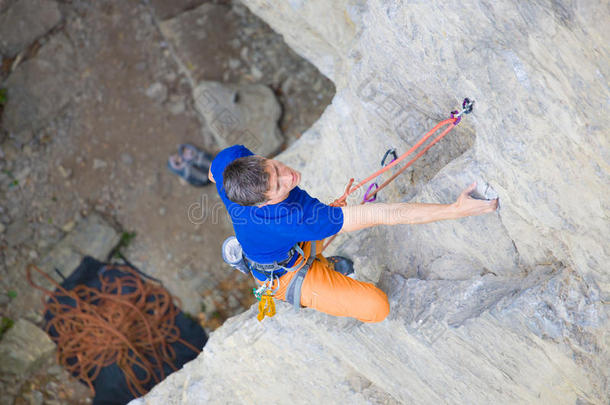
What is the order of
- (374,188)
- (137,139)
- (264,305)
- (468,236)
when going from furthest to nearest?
(137,139), (374,188), (264,305), (468,236)

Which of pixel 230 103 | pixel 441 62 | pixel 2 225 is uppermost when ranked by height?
pixel 441 62

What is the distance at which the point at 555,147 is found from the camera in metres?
1.98

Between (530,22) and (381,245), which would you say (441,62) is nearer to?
(530,22)

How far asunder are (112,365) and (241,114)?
3291 millimetres

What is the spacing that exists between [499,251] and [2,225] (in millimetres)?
5845

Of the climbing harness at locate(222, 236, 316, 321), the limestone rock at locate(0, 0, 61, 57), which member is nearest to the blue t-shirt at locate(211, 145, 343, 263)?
the climbing harness at locate(222, 236, 316, 321)

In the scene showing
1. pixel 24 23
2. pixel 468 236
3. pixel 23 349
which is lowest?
pixel 23 349

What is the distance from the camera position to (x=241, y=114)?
595 centimetres

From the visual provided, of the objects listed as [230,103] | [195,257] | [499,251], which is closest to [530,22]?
[499,251]

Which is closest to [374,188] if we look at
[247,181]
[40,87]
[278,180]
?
[278,180]

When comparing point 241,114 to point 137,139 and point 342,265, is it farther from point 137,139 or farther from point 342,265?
point 342,265

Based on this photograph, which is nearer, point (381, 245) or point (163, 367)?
point (381, 245)

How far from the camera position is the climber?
222cm

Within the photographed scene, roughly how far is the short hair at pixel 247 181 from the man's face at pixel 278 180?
0.02 metres
